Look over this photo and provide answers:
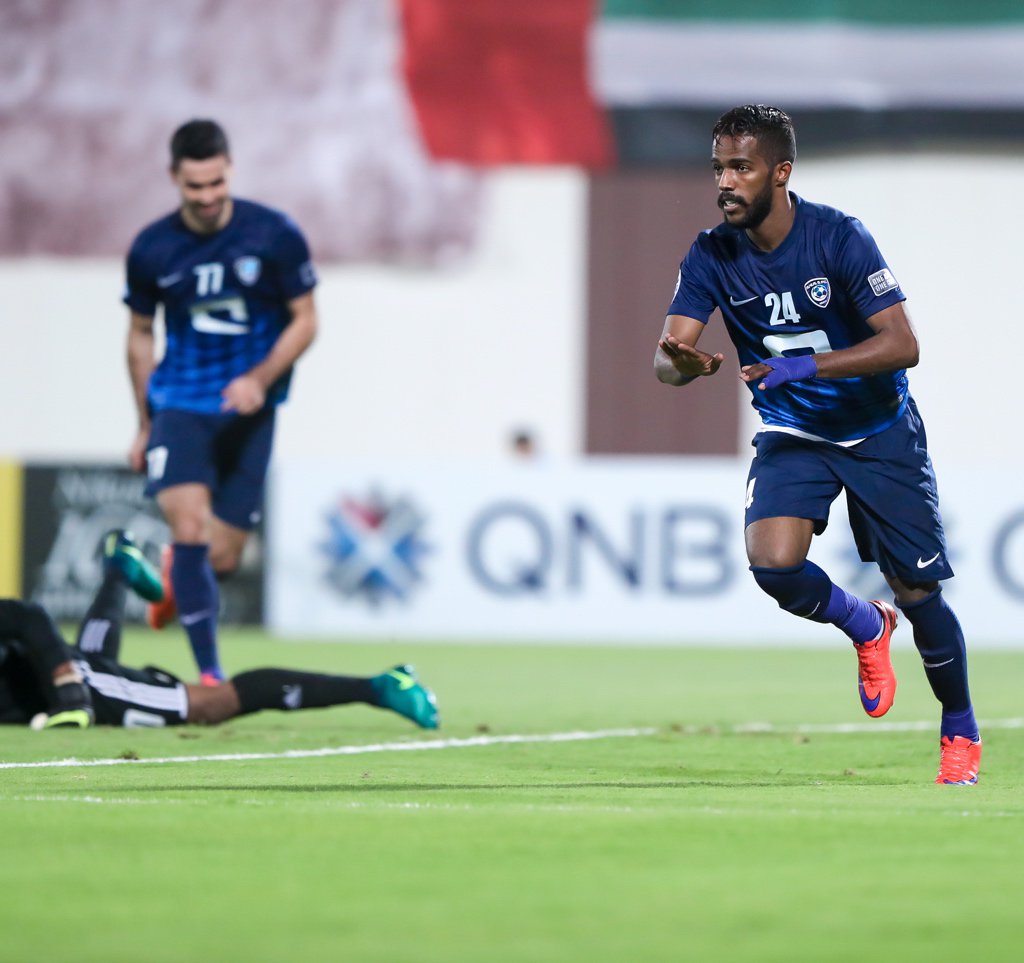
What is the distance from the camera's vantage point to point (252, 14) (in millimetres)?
21359

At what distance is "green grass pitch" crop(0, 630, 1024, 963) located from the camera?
11.0 ft

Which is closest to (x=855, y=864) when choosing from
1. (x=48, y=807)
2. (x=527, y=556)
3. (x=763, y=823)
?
(x=763, y=823)

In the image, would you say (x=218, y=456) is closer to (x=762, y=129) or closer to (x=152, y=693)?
(x=152, y=693)

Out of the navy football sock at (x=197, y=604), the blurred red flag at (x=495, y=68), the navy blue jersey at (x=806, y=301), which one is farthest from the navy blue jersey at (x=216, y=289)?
the blurred red flag at (x=495, y=68)

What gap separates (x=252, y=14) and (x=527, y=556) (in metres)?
8.66

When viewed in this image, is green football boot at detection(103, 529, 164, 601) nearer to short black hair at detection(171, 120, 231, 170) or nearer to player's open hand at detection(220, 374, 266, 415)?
player's open hand at detection(220, 374, 266, 415)

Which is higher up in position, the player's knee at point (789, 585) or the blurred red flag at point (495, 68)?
the blurred red flag at point (495, 68)

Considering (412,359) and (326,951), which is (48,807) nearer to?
(326,951)

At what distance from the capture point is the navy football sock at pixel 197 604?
8.20 meters

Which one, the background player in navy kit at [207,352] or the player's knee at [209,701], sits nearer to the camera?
the player's knee at [209,701]

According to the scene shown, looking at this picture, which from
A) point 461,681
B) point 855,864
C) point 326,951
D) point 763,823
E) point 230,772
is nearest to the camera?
point 326,951

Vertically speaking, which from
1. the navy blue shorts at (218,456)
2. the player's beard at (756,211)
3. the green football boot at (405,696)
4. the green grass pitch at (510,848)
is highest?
the player's beard at (756,211)

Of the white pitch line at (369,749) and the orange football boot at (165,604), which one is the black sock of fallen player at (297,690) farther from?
the orange football boot at (165,604)

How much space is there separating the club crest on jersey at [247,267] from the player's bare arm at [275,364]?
0.18m
